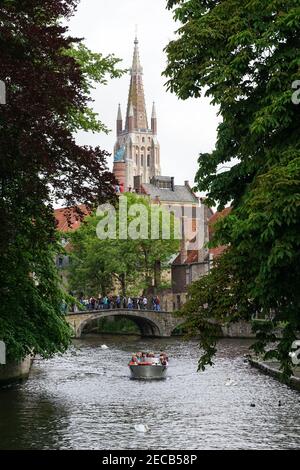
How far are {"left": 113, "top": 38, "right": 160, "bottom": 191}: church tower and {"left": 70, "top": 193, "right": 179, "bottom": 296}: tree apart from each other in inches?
3993

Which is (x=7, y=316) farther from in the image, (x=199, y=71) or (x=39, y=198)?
(x=199, y=71)

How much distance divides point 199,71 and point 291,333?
5.66 meters

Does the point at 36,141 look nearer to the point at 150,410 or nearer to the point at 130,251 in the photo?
the point at 150,410

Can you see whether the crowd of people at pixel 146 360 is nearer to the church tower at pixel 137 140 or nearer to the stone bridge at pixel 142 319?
the stone bridge at pixel 142 319

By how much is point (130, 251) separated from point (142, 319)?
Result: 22.5 ft

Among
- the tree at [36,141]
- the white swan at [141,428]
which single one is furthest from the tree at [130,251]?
the white swan at [141,428]

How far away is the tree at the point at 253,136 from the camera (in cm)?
1363

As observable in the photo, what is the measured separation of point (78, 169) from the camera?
18781 millimetres

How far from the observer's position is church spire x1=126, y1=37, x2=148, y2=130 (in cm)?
17362

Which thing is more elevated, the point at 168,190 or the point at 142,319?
the point at 168,190

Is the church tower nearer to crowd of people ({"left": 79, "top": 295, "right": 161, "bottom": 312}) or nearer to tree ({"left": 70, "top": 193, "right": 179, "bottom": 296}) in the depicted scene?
tree ({"left": 70, "top": 193, "right": 179, "bottom": 296})

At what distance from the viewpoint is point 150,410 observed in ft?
77.8

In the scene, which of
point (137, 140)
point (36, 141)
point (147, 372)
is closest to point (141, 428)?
point (36, 141)

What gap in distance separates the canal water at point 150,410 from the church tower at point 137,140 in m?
143
